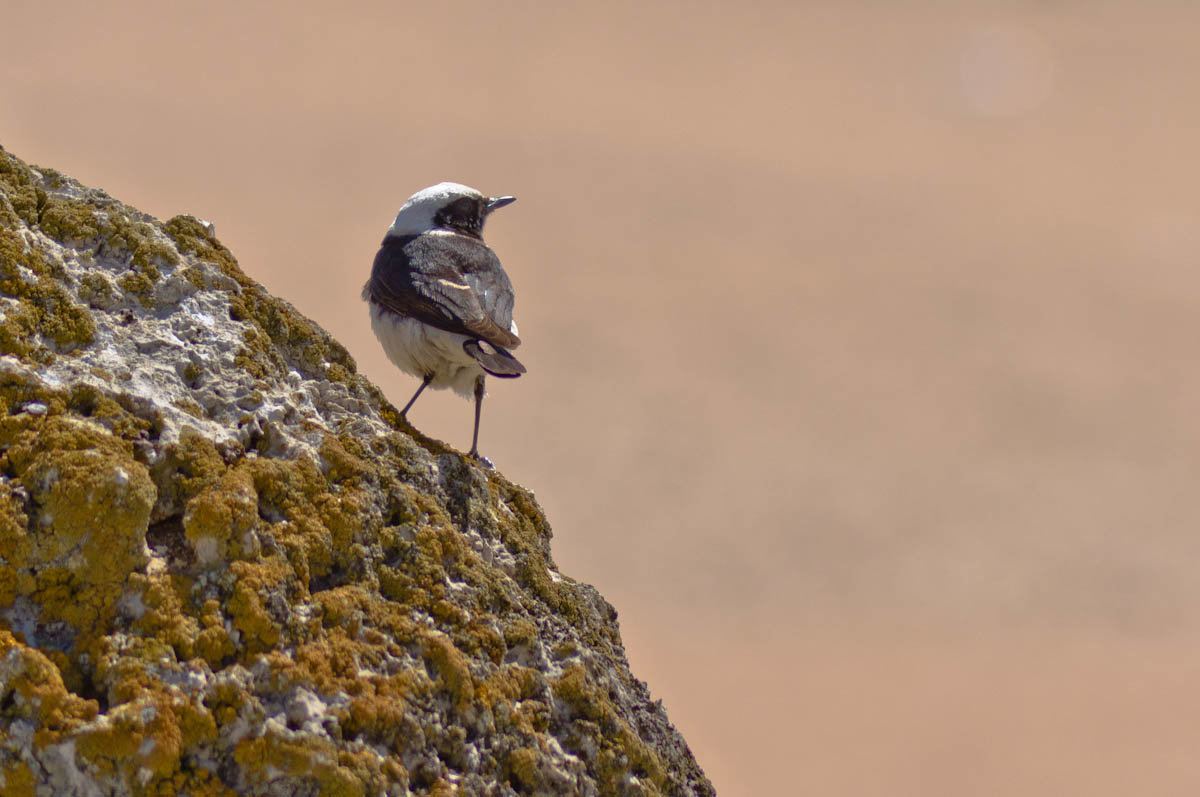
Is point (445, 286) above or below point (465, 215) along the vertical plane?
below

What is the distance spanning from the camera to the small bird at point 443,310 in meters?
5.93

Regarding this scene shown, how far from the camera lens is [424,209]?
23.6ft

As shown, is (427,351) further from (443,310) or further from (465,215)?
(465,215)

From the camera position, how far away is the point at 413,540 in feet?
11.7

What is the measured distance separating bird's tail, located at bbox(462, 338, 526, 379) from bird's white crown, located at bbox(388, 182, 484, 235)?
1405 millimetres

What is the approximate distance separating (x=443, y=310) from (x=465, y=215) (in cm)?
154

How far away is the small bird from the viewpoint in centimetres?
593

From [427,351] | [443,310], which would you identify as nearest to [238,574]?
[443,310]

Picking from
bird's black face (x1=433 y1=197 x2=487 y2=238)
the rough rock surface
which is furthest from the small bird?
the rough rock surface

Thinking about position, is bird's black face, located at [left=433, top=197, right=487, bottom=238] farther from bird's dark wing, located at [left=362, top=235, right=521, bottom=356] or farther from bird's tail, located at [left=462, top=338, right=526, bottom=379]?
bird's tail, located at [left=462, top=338, right=526, bottom=379]

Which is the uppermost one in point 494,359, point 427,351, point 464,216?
point 464,216

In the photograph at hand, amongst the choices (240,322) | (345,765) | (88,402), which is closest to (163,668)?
(345,765)

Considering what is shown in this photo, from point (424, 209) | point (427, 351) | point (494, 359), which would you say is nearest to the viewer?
point (494, 359)

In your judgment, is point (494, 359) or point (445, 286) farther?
point (445, 286)
